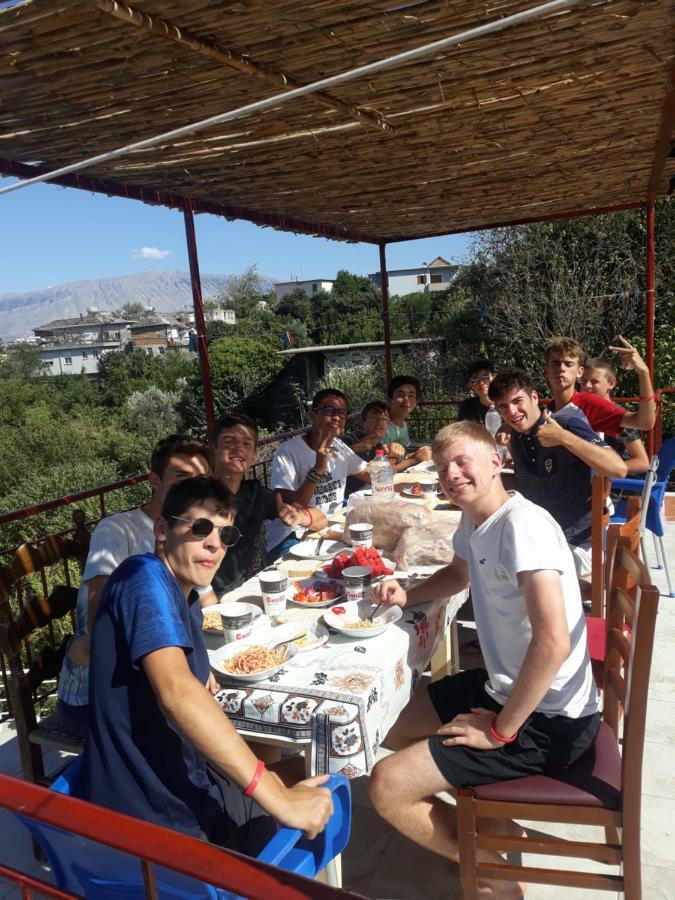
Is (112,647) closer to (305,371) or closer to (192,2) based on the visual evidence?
(192,2)

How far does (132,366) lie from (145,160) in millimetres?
55618

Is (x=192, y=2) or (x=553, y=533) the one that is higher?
(x=192, y=2)

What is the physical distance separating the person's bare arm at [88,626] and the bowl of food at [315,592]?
2.05 feet

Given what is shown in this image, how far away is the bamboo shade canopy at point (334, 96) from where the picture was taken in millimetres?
2113

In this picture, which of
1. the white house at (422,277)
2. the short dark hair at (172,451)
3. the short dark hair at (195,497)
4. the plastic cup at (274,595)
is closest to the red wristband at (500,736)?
the plastic cup at (274,595)

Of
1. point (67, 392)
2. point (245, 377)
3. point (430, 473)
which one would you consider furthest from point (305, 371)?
point (430, 473)

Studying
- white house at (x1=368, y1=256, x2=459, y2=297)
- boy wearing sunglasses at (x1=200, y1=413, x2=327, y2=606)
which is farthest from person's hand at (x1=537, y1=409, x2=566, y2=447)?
white house at (x1=368, y1=256, x2=459, y2=297)

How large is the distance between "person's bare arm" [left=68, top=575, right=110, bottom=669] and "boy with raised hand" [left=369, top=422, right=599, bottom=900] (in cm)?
88

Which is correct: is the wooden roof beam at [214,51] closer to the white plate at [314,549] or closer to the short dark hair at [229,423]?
the short dark hair at [229,423]

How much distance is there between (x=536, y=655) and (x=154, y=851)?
1109 mm

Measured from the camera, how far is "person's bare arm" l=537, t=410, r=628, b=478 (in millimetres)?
2873

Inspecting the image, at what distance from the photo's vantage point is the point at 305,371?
3562cm

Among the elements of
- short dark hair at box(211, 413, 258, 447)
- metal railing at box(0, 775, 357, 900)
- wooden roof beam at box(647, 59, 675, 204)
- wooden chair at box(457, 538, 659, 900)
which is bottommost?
wooden chair at box(457, 538, 659, 900)

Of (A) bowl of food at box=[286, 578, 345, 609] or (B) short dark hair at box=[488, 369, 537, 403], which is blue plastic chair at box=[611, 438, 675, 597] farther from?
(A) bowl of food at box=[286, 578, 345, 609]
